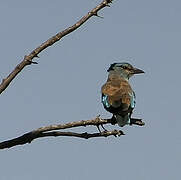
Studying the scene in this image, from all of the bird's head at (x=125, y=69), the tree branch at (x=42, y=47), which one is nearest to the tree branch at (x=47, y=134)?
the tree branch at (x=42, y=47)

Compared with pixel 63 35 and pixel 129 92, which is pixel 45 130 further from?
pixel 129 92

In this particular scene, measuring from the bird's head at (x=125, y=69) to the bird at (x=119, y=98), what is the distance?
11cm

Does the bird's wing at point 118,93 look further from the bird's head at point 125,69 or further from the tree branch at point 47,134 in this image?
the tree branch at point 47,134

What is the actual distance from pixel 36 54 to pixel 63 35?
0.96ft

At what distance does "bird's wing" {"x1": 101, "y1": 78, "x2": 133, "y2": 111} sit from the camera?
8.52 meters

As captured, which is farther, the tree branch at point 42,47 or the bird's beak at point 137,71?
the bird's beak at point 137,71

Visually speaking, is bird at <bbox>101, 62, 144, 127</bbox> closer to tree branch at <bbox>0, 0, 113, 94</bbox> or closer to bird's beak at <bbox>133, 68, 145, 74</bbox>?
bird's beak at <bbox>133, 68, 145, 74</bbox>

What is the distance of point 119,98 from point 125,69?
111 inches

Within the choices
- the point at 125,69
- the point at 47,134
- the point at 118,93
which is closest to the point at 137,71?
the point at 125,69

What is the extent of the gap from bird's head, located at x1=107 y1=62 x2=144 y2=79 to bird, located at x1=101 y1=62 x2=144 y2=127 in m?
0.11

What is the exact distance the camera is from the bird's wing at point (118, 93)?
8523 mm

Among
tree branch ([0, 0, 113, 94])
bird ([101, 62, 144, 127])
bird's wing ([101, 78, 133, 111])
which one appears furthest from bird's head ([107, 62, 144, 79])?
tree branch ([0, 0, 113, 94])

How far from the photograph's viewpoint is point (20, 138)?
178 inches

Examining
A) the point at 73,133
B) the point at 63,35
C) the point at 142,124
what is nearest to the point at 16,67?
the point at 63,35
